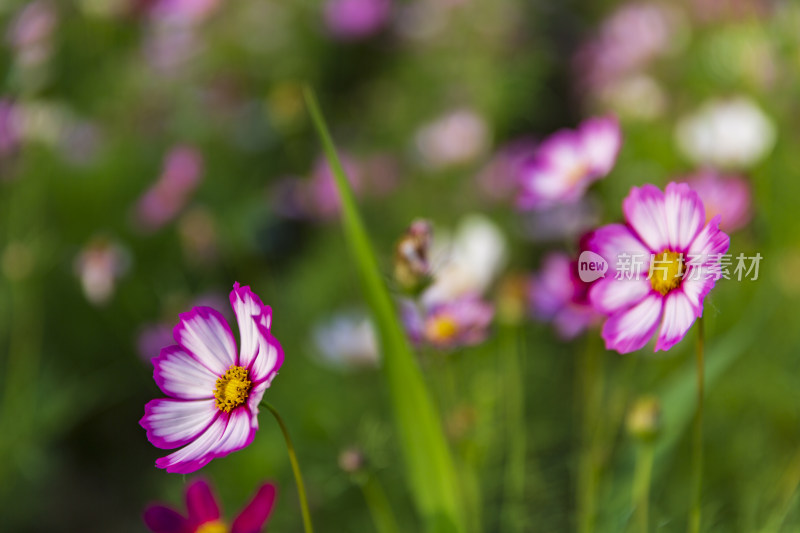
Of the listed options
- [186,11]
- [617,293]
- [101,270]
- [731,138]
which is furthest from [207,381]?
[186,11]

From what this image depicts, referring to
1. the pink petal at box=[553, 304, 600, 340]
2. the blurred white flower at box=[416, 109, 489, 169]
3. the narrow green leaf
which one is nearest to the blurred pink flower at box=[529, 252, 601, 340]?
the pink petal at box=[553, 304, 600, 340]

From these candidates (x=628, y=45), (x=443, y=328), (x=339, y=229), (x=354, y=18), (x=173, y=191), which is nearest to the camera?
(x=443, y=328)

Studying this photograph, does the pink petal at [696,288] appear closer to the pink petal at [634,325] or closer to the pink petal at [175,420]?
the pink petal at [634,325]

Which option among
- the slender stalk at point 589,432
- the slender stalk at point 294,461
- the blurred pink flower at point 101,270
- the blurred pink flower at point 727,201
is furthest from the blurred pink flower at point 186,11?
the slender stalk at point 294,461

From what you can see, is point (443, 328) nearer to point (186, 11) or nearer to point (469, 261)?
point (469, 261)

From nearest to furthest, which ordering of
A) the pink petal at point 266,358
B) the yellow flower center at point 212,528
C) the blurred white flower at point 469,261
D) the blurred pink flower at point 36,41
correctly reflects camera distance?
the pink petal at point 266,358 < the yellow flower center at point 212,528 < the blurred white flower at point 469,261 < the blurred pink flower at point 36,41

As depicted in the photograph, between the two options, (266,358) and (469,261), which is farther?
(469,261)

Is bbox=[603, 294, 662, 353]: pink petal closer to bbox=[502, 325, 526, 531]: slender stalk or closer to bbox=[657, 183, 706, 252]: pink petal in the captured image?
bbox=[657, 183, 706, 252]: pink petal
